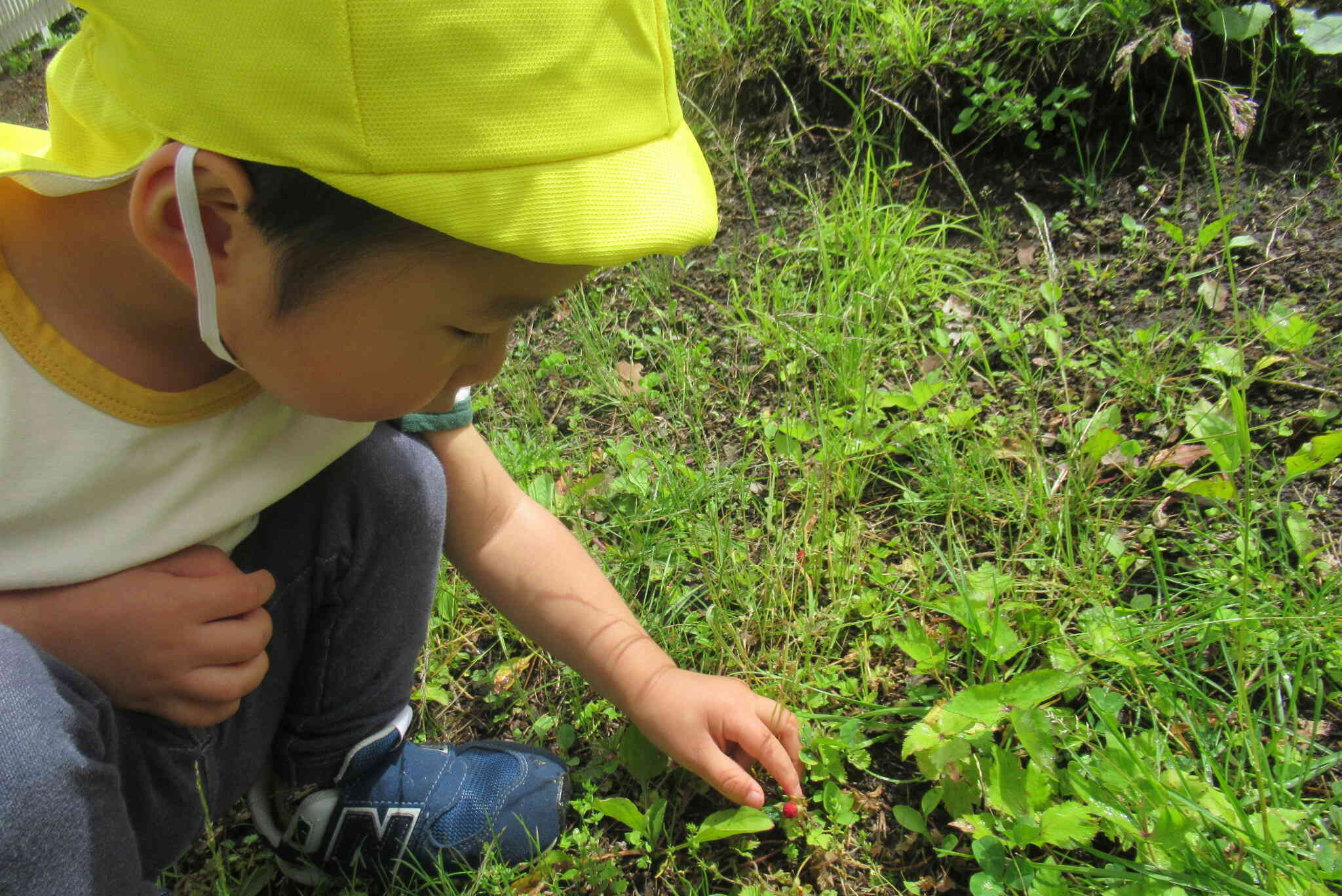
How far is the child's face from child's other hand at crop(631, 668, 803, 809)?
67 centimetres

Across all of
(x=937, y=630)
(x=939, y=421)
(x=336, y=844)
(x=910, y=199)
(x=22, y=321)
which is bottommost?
(x=336, y=844)

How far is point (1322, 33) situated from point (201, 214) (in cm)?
242

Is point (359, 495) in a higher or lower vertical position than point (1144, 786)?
higher

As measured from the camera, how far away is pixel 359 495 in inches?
61.6

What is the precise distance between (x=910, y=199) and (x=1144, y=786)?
1716 millimetres

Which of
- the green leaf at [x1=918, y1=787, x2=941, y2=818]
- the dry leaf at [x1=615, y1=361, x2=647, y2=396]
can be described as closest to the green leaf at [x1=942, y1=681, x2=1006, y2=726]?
the green leaf at [x1=918, y1=787, x2=941, y2=818]

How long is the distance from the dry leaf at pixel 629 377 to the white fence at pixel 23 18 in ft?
13.4

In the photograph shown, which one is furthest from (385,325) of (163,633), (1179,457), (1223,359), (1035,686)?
(1223,359)

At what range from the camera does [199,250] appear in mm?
1083

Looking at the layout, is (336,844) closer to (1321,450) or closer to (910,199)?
(1321,450)

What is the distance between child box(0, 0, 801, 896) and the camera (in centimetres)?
97

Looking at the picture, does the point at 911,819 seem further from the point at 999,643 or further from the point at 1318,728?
the point at 1318,728

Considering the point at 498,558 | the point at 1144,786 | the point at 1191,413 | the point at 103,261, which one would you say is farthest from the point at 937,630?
the point at 103,261

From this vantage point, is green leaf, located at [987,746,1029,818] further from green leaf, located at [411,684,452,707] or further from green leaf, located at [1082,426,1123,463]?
green leaf, located at [411,684,452,707]
